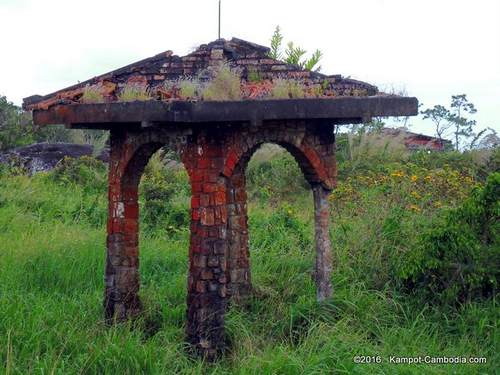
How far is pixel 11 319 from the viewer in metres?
5.98

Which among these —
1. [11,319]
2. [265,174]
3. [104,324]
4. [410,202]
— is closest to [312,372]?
[104,324]

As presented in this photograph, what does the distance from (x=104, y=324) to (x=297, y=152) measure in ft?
8.61

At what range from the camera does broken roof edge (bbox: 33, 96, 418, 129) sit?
16.8 ft

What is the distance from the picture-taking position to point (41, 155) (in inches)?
663

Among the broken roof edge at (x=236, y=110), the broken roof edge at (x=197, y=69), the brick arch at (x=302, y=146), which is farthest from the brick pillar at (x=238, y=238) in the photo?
the broken roof edge at (x=236, y=110)

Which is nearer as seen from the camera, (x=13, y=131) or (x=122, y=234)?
(x=122, y=234)

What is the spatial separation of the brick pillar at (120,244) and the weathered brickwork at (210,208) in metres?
0.01

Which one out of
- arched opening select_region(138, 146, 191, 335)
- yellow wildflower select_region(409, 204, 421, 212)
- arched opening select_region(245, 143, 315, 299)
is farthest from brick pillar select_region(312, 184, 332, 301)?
yellow wildflower select_region(409, 204, 421, 212)

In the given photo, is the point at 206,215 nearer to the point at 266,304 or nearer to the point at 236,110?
the point at 236,110

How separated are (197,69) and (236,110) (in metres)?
1.27

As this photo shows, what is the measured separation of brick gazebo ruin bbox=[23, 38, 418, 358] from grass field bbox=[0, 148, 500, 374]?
0.35 m

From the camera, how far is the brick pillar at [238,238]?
701 centimetres

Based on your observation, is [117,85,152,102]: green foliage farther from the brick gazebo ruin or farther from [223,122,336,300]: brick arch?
[223,122,336,300]: brick arch

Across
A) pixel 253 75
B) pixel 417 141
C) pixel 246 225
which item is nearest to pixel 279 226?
pixel 246 225
